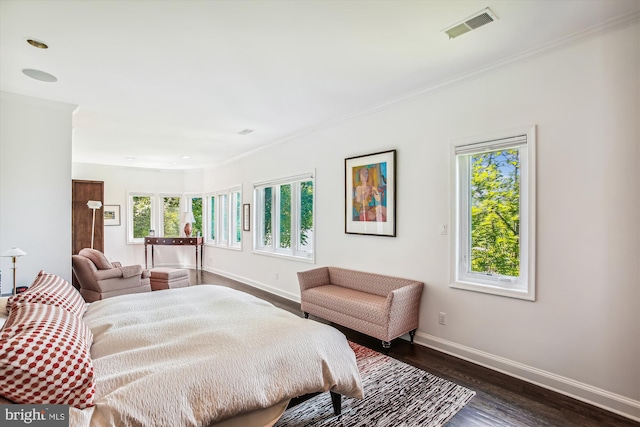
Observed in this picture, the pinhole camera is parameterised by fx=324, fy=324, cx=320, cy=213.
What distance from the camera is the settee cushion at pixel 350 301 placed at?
124 inches

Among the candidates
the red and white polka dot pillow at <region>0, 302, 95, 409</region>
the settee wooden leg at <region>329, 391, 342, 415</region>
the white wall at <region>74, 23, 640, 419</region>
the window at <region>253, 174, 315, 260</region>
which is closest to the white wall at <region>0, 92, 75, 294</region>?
the red and white polka dot pillow at <region>0, 302, 95, 409</region>

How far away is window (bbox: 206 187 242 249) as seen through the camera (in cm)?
706

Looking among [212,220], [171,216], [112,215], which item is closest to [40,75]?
[212,220]

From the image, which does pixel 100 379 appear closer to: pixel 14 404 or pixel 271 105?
pixel 14 404

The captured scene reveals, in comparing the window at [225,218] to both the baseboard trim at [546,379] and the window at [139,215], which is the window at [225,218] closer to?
the window at [139,215]

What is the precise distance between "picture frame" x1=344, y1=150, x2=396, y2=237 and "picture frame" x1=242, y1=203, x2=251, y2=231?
8.89 ft

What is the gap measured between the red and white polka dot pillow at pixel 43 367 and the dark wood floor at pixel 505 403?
2.06 m

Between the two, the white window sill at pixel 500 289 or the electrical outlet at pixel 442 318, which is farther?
the electrical outlet at pixel 442 318

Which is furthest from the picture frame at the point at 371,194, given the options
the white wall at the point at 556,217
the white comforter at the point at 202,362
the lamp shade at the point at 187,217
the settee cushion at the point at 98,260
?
the lamp shade at the point at 187,217

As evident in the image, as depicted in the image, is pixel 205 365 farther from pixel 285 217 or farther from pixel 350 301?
pixel 285 217

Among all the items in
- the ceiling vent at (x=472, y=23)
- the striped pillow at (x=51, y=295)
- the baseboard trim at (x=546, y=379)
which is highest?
the ceiling vent at (x=472, y=23)

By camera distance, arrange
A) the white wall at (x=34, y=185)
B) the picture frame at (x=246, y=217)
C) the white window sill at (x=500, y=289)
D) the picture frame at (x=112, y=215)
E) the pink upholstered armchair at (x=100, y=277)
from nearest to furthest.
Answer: the white window sill at (x=500, y=289) → the white wall at (x=34, y=185) → the pink upholstered armchair at (x=100, y=277) → the picture frame at (x=246, y=217) → the picture frame at (x=112, y=215)

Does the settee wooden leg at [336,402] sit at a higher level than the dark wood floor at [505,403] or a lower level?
higher

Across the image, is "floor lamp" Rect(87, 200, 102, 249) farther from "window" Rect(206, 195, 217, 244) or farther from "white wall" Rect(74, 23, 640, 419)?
"white wall" Rect(74, 23, 640, 419)
